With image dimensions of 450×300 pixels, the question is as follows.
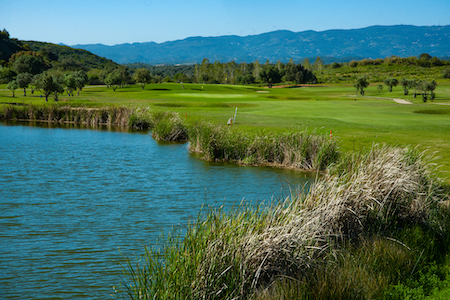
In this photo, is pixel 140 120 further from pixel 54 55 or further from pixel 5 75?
pixel 54 55

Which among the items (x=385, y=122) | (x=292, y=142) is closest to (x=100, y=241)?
(x=292, y=142)

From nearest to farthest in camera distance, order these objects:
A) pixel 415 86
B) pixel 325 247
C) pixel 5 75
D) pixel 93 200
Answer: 1. pixel 325 247
2. pixel 93 200
3. pixel 415 86
4. pixel 5 75

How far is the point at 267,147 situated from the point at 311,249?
45.3 ft

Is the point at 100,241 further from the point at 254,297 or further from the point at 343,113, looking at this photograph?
the point at 343,113

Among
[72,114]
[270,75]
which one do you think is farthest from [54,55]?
[72,114]

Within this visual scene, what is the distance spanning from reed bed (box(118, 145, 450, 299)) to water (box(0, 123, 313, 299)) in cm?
124

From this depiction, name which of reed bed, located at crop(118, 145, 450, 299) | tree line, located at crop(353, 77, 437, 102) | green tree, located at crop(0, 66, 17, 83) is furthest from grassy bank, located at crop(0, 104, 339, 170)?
green tree, located at crop(0, 66, 17, 83)

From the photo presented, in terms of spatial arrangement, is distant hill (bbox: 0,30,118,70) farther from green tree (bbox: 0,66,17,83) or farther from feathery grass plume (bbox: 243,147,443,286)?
feathery grass plume (bbox: 243,147,443,286)

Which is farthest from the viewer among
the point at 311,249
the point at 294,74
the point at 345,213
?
the point at 294,74

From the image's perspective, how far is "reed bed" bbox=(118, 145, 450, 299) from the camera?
6.43m

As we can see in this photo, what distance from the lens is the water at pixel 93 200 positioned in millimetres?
9312

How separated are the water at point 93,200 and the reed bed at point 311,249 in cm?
124

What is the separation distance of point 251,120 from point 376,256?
23.5m

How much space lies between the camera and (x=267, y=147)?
70.6 feet
